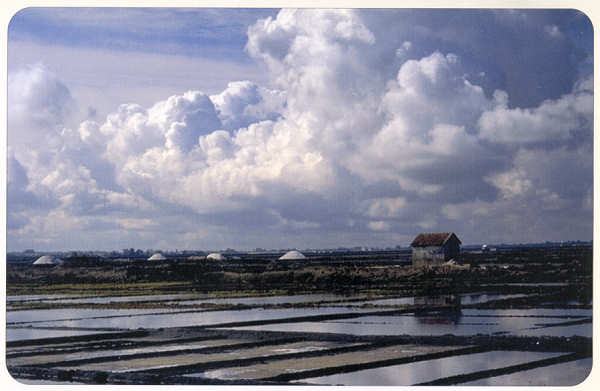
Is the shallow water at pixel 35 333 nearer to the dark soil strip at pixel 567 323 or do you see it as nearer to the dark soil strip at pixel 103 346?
the dark soil strip at pixel 103 346

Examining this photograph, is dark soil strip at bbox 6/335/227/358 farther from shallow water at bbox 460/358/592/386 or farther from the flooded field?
shallow water at bbox 460/358/592/386

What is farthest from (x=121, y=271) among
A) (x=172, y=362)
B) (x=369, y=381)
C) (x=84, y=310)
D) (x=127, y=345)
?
(x=369, y=381)

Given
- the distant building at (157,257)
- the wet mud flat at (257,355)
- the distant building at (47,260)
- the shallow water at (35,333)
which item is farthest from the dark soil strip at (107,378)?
the distant building at (157,257)

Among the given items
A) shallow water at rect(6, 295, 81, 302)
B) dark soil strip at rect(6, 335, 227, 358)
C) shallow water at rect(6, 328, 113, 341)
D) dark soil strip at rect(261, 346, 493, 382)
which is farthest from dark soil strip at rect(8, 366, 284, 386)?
shallow water at rect(6, 295, 81, 302)

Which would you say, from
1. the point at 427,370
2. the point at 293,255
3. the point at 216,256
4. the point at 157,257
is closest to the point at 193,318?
the point at 157,257

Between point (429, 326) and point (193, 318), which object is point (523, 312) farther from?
point (193, 318)
